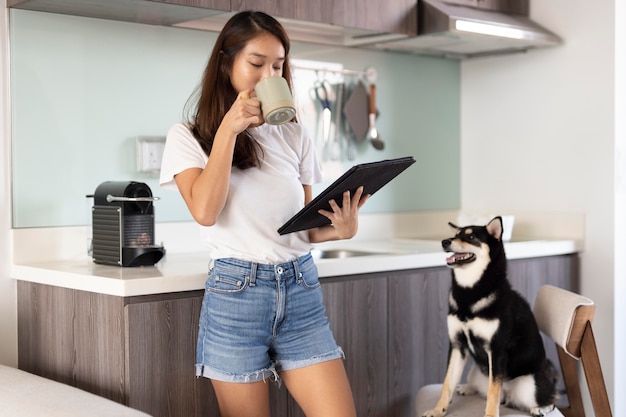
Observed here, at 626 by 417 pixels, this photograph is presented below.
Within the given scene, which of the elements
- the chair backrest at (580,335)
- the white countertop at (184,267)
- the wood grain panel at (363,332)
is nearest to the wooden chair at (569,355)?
the chair backrest at (580,335)

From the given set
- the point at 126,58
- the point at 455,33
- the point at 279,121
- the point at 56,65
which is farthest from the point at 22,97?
A: the point at 455,33

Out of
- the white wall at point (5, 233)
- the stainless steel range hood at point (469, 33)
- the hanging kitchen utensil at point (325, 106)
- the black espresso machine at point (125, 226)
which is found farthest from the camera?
the hanging kitchen utensil at point (325, 106)

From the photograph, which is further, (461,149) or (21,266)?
(461,149)

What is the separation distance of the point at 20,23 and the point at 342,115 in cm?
130

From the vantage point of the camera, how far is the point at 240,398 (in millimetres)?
1949

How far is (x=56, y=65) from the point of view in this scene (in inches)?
104

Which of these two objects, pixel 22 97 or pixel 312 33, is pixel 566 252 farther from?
pixel 22 97

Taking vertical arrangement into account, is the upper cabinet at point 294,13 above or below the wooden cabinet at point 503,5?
below

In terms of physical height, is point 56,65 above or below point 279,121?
above

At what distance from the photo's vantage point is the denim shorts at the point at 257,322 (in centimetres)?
192

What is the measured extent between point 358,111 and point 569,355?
1355 millimetres

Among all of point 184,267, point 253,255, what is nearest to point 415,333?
point 184,267

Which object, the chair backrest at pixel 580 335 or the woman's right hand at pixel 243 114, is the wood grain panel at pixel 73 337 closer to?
the woman's right hand at pixel 243 114

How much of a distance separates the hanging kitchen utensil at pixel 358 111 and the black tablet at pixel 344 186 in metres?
1.43
